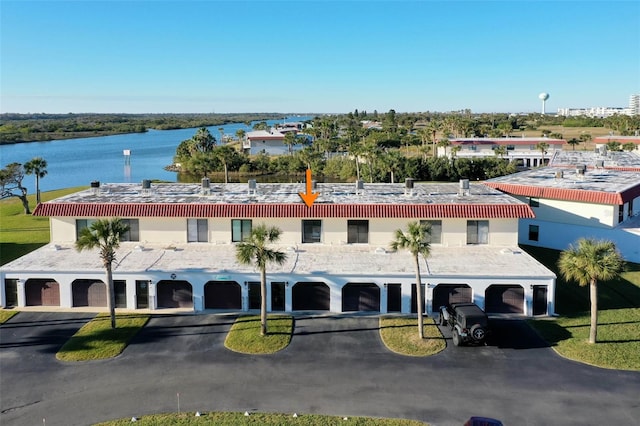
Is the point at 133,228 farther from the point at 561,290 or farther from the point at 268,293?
the point at 561,290

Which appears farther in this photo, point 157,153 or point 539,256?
point 157,153

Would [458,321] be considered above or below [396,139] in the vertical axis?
below


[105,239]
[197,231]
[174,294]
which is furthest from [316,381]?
[197,231]

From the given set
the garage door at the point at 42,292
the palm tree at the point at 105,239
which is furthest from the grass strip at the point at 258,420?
the garage door at the point at 42,292

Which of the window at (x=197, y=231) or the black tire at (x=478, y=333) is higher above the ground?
the window at (x=197, y=231)

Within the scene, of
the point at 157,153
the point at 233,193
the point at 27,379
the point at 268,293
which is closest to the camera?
the point at 27,379

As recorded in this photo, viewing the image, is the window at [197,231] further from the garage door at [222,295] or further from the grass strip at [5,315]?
the grass strip at [5,315]

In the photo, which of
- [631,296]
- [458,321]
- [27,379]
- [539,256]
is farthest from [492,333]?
[27,379]
